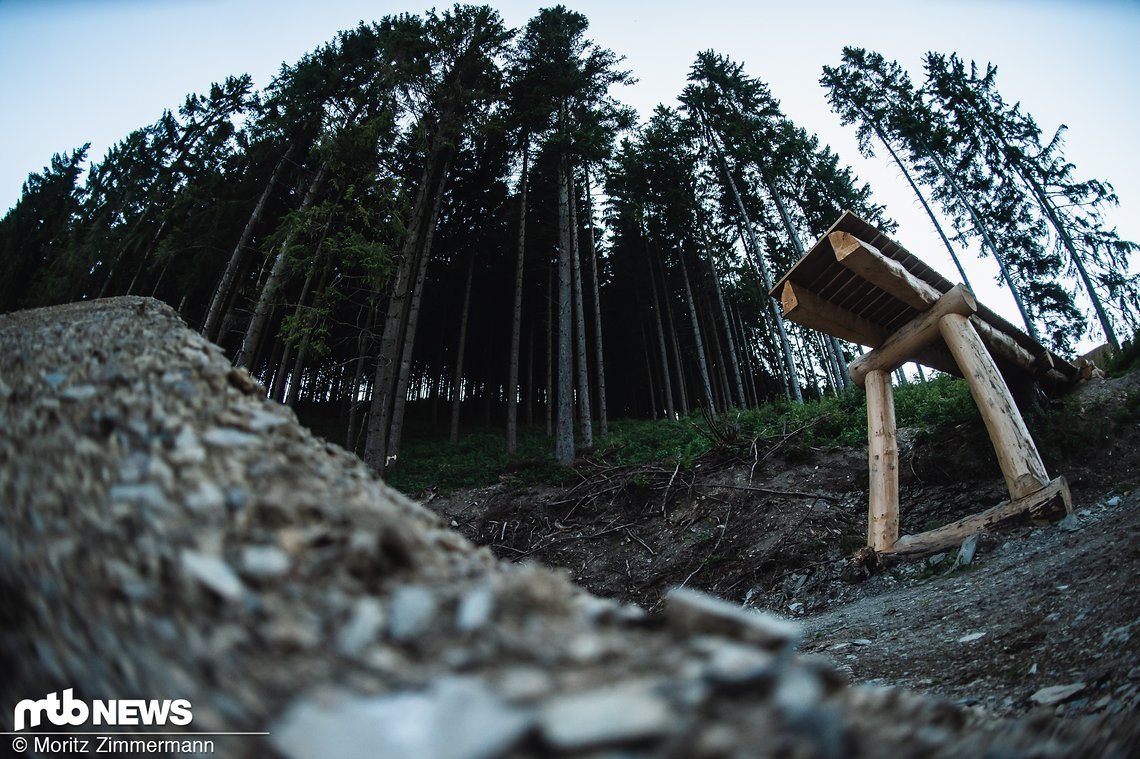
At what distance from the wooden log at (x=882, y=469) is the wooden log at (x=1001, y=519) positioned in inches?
6.2

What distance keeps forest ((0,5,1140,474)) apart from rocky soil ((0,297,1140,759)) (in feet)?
30.2

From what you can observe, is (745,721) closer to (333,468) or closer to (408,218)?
(333,468)

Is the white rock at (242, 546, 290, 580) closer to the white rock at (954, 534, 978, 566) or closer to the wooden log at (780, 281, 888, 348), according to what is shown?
the white rock at (954, 534, 978, 566)

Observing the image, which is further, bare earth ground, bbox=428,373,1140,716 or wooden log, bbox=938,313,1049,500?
wooden log, bbox=938,313,1049,500

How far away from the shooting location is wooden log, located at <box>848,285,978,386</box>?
15.6 feet

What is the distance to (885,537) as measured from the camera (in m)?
4.64

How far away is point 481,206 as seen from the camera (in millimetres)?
19219

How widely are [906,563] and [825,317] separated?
2.59 m

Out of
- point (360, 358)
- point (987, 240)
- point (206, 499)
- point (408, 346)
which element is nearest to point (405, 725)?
point (206, 499)

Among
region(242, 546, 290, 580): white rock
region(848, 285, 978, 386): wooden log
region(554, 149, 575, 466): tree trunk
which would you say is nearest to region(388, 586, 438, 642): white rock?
region(242, 546, 290, 580): white rock

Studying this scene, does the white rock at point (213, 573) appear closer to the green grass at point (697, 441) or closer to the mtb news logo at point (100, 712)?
the mtb news logo at point (100, 712)

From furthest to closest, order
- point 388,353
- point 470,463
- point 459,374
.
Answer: point 459,374
point 470,463
point 388,353

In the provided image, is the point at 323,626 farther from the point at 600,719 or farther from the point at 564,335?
the point at 564,335

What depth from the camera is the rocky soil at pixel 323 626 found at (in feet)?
1.78
